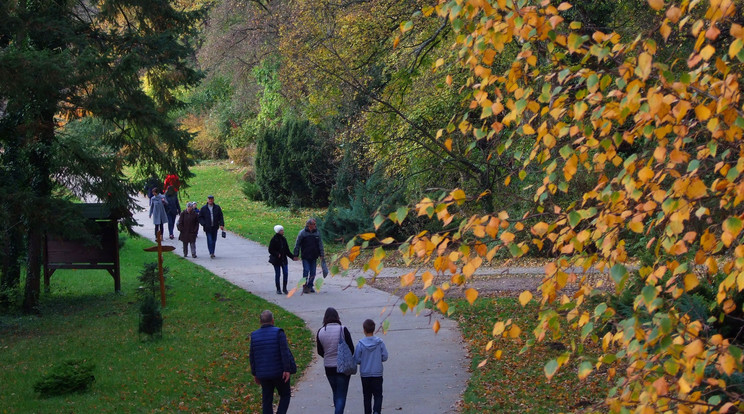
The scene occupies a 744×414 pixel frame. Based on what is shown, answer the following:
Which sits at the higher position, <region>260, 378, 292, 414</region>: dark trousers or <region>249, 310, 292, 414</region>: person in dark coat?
<region>249, 310, 292, 414</region>: person in dark coat

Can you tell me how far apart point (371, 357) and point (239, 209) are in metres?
Answer: 27.3

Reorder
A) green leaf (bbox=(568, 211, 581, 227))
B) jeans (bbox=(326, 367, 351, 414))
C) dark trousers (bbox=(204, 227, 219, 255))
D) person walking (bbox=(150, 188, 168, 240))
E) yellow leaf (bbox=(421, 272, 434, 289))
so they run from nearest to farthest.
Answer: yellow leaf (bbox=(421, 272, 434, 289)) → green leaf (bbox=(568, 211, 581, 227)) → jeans (bbox=(326, 367, 351, 414)) → dark trousers (bbox=(204, 227, 219, 255)) → person walking (bbox=(150, 188, 168, 240))

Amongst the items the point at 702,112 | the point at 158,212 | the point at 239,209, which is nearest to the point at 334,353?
the point at 702,112

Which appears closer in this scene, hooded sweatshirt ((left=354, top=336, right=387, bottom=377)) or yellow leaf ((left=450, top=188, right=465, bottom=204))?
yellow leaf ((left=450, top=188, right=465, bottom=204))

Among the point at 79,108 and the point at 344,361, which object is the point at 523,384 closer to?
the point at 344,361

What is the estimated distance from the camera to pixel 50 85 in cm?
1359

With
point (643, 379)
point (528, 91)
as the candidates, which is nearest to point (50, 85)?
point (528, 91)

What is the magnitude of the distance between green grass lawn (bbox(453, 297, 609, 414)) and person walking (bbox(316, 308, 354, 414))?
156cm

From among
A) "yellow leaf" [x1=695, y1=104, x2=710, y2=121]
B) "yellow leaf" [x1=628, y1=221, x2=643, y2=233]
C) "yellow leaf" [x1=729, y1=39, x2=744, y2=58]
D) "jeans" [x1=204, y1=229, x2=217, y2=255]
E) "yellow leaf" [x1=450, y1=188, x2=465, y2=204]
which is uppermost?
"yellow leaf" [x1=729, y1=39, x2=744, y2=58]

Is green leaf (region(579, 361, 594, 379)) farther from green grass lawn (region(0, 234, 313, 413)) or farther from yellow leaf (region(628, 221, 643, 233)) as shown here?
green grass lawn (region(0, 234, 313, 413))

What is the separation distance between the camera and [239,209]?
3566 cm

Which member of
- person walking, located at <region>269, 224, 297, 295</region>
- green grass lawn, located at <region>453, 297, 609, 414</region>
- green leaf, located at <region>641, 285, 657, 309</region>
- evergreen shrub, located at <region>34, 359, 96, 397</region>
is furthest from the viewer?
person walking, located at <region>269, 224, 297, 295</region>

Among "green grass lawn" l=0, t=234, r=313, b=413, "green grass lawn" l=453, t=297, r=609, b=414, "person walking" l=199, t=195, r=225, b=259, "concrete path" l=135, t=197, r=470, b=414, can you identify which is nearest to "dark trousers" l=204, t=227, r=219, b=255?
"person walking" l=199, t=195, r=225, b=259

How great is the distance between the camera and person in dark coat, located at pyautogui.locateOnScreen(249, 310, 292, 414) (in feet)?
A: 29.1
